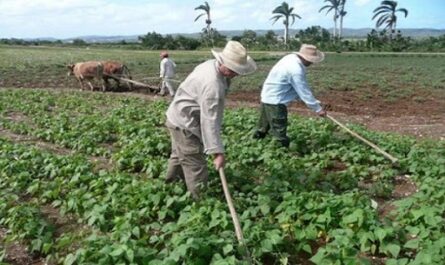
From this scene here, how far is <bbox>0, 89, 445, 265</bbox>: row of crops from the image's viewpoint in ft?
12.8

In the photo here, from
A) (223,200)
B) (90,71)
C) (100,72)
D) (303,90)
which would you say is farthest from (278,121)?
(90,71)

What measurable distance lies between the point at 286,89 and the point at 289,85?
68mm

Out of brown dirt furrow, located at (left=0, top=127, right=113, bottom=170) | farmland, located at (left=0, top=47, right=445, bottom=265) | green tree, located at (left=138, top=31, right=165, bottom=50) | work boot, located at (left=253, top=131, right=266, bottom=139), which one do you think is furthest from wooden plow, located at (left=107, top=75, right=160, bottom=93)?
green tree, located at (left=138, top=31, right=165, bottom=50)

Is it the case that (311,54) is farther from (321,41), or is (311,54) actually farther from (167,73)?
(321,41)

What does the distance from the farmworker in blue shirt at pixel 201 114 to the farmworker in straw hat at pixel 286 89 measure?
2089 millimetres

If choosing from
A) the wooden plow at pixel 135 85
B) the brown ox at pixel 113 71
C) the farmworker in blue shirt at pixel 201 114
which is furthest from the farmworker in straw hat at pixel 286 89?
the brown ox at pixel 113 71

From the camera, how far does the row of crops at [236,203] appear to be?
153 inches

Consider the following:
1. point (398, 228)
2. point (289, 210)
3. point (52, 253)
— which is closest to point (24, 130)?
point (52, 253)

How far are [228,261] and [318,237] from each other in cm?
121

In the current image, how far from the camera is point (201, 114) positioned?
4844 millimetres

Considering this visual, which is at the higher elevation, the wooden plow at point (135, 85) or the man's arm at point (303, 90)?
the man's arm at point (303, 90)

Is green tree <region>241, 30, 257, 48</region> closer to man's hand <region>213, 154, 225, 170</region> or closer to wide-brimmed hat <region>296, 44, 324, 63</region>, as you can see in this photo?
wide-brimmed hat <region>296, 44, 324, 63</region>

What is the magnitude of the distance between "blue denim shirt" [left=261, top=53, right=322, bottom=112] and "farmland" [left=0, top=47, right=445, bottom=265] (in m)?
0.61

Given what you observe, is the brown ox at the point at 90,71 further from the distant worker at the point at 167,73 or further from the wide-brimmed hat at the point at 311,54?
the wide-brimmed hat at the point at 311,54
